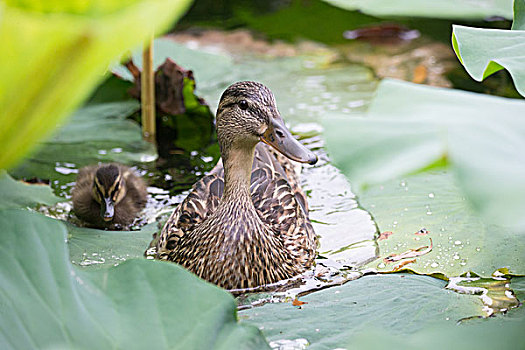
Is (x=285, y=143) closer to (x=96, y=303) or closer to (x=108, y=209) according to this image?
(x=108, y=209)

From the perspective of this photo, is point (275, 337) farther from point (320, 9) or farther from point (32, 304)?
point (320, 9)

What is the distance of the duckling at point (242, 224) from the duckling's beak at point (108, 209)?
1.08 feet

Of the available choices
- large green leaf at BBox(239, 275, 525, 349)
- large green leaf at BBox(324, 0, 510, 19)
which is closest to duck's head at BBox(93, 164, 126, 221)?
large green leaf at BBox(239, 275, 525, 349)

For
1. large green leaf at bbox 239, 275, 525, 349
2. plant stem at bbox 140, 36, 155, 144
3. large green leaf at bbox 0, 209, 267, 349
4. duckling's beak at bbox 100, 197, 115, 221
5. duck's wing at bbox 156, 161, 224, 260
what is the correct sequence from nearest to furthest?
large green leaf at bbox 0, 209, 267, 349, large green leaf at bbox 239, 275, 525, 349, duck's wing at bbox 156, 161, 224, 260, duckling's beak at bbox 100, 197, 115, 221, plant stem at bbox 140, 36, 155, 144

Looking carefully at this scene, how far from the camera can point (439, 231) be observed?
2.80 metres

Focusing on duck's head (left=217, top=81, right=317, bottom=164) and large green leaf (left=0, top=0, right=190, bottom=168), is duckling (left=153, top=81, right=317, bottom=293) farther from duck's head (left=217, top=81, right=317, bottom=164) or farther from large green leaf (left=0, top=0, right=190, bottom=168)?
large green leaf (left=0, top=0, right=190, bottom=168)

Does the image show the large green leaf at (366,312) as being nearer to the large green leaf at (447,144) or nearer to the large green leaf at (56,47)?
the large green leaf at (447,144)

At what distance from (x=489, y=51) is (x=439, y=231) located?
1400 millimetres

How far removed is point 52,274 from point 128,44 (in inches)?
27.2

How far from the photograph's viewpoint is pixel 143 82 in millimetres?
3689

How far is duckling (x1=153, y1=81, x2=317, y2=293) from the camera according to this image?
2.50m

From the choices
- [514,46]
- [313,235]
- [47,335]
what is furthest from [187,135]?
[47,335]

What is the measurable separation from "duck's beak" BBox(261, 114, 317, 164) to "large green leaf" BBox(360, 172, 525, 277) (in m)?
0.56

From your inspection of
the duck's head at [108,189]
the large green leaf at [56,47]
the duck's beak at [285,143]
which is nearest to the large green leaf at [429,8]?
the duck's beak at [285,143]
